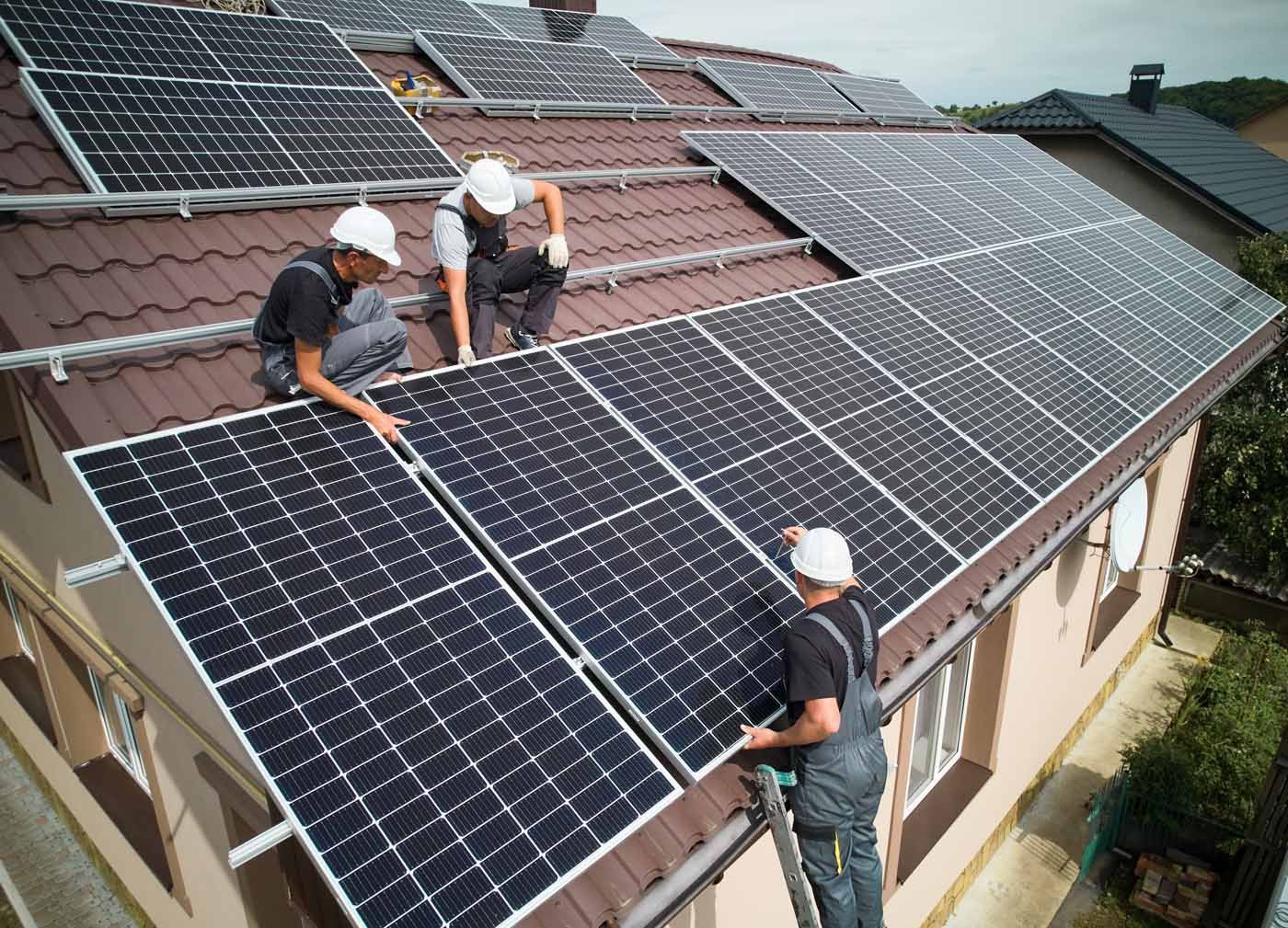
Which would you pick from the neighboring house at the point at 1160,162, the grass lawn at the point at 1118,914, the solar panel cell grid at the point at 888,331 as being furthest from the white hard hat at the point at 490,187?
the neighboring house at the point at 1160,162

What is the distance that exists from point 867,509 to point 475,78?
7.72 metres

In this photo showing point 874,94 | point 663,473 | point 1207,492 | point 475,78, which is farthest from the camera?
point 874,94

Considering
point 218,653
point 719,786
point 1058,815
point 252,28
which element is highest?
point 252,28

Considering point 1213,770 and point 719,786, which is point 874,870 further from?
point 1213,770

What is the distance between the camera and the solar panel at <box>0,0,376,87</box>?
7.49m

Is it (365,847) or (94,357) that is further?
(94,357)

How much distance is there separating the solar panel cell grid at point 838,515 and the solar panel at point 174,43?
6.39 m

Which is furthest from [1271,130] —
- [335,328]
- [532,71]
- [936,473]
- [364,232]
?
[335,328]

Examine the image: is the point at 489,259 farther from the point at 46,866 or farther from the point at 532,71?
the point at 46,866

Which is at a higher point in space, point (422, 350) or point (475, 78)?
point (475, 78)

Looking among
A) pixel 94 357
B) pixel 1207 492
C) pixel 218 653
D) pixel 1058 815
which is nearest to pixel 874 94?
pixel 1207 492

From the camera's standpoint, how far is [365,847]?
126 inches

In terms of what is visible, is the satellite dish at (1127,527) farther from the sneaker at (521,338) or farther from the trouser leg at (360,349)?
the trouser leg at (360,349)

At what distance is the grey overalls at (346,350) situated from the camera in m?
5.07
